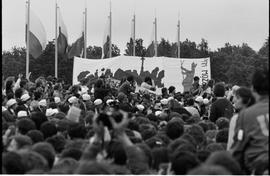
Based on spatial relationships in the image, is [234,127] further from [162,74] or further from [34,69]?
[34,69]

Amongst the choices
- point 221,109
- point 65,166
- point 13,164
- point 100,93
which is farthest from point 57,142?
point 100,93

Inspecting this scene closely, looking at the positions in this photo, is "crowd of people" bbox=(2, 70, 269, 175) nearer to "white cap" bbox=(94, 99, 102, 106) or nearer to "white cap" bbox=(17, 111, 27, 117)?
"white cap" bbox=(17, 111, 27, 117)

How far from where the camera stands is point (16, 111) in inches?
537

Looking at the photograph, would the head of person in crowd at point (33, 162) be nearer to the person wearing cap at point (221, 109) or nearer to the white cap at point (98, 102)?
the person wearing cap at point (221, 109)

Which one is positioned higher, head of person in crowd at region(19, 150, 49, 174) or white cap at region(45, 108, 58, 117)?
white cap at region(45, 108, 58, 117)

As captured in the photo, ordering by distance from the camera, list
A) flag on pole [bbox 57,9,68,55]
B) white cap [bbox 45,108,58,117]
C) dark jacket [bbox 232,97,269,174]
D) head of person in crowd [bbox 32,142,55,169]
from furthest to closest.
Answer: flag on pole [bbox 57,9,68,55] → white cap [bbox 45,108,58,117] → head of person in crowd [bbox 32,142,55,169] → dark jacket [bbox 232,97,269,174]

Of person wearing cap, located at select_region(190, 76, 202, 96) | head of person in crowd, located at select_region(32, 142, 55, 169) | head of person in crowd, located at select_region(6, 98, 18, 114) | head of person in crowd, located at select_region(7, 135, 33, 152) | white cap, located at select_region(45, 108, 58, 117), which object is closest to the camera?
head of person in crowd, located at select_region(32, 142, 55, 169)

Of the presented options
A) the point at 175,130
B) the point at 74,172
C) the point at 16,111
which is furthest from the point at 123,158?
the point at 16,111

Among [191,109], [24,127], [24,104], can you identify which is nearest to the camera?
[24,127]

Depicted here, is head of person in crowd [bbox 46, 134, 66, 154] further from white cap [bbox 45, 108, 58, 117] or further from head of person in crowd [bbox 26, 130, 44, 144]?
white cap [bbox 45, 108, 58, 117]

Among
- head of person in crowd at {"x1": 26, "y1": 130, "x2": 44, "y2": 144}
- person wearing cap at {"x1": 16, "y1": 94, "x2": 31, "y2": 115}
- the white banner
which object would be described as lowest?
head of person in crowd at {"x1": 26, "y1": 130, "x2": 44, "y2": 144}

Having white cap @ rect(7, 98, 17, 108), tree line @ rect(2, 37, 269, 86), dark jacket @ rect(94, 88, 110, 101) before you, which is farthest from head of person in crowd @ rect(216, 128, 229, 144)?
tree line @ rect(2, 37, 269, 86)

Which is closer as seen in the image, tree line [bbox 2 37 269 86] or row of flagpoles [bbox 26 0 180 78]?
row of flagpoles [bbox 26 0 180 78]

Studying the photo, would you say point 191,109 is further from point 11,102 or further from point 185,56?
point 185,56
